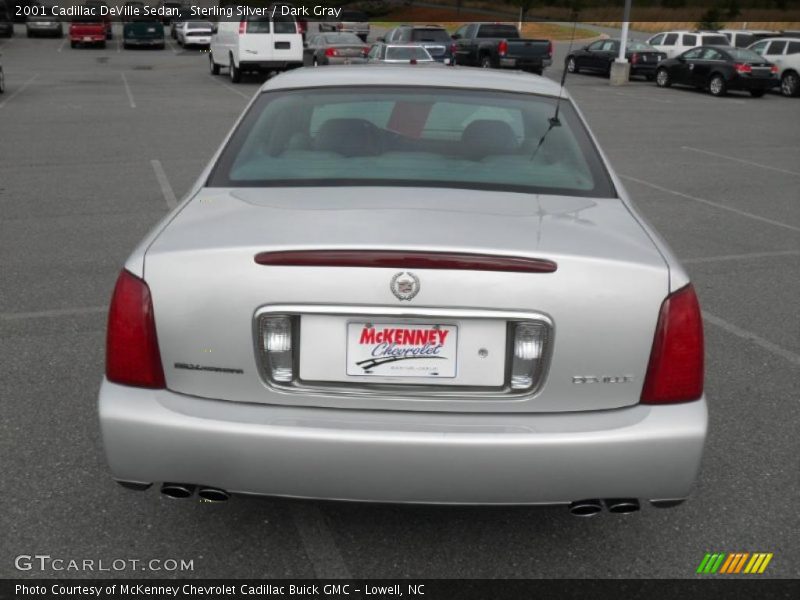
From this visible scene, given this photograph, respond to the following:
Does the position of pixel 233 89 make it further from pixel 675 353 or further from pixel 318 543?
pixel 675 353

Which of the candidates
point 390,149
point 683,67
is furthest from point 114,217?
point 683,67

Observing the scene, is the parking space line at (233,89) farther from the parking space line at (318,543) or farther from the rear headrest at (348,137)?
the parking space line at (318,543)

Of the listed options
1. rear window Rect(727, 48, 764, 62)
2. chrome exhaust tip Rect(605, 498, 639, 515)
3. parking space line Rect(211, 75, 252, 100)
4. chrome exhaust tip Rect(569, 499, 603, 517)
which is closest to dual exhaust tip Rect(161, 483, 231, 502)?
chrome exhaust tip Rect(569, 499, 603, 517)

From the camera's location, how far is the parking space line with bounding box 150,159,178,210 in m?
10.0

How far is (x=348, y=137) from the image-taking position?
13.1 feet

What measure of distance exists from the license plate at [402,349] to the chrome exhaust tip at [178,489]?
0.62 metres

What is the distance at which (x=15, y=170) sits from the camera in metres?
12.0

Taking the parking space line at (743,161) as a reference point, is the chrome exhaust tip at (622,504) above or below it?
above

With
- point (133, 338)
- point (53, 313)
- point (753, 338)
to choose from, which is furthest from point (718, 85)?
point (133, 338)

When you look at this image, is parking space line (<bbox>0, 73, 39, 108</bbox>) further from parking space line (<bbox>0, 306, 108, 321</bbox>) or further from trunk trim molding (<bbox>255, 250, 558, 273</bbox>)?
trunk trim molding (<bbox>255, 250, 558, 273</bbox>)
